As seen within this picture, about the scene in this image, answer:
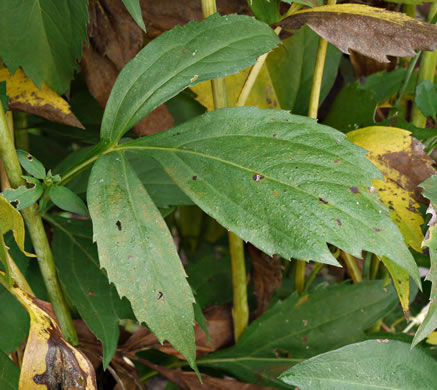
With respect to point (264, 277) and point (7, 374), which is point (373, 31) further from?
point (7, 374)

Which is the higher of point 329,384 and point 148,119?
point 148,119

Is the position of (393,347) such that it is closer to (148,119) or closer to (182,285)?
(182,285)

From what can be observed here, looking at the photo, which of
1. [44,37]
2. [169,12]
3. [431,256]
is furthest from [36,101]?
[431,256]

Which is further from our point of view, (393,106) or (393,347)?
(393,106)

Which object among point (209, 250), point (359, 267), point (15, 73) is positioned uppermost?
point (15, 73)

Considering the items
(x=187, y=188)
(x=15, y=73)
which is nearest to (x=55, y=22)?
(x=15, y=73)

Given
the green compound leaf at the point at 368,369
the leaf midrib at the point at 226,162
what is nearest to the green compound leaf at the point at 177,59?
the leaf midrib at the point at 226,162

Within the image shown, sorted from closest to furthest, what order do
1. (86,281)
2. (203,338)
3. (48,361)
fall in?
(48,361) < (86,281) < (203,338)

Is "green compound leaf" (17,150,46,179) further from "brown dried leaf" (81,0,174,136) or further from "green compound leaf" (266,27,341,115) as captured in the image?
"green compound leaf" (266,27,341,115)
